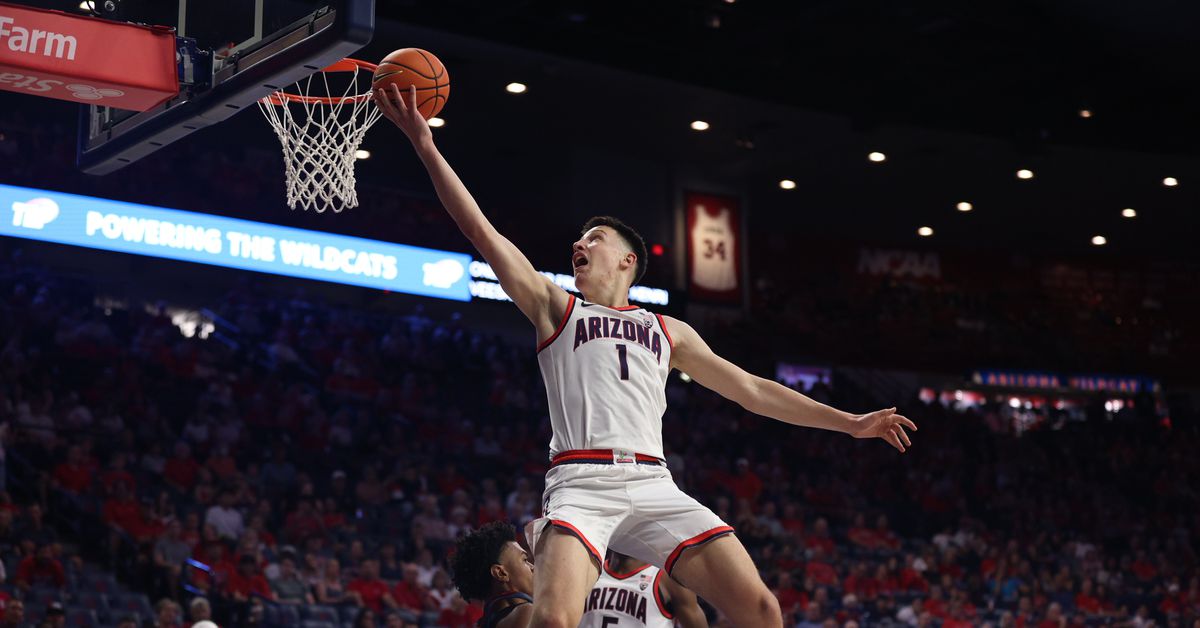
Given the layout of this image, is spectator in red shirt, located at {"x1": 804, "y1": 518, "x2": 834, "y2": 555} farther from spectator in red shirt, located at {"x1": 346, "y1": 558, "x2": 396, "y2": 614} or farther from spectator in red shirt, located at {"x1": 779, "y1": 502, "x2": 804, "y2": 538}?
spectator in red shirt, located at {"x1": 346, "y1": 558, "x2": 396, "y2": 614}

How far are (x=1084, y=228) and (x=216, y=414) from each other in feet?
60.6

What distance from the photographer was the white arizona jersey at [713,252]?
79.2 feet

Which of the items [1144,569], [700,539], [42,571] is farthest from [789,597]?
[700,539]

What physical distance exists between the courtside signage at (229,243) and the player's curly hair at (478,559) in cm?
1273

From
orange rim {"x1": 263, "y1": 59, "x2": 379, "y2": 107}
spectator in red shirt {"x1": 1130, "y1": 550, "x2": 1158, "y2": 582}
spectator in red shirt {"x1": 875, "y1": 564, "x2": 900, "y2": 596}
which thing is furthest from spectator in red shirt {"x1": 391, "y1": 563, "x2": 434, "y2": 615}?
spectator in red shirt {"x1": 1130, "y1": 550, "x2": 1158, "y2": 582}

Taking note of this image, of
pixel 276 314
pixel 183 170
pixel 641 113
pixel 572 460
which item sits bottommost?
pixel 572 460

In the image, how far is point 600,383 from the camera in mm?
4762

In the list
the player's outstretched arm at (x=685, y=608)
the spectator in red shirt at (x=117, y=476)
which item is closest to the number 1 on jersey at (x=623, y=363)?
the player's outstretched arm at (x=685, y=608)

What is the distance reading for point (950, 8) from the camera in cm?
1767

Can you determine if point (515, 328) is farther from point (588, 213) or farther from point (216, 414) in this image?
point (216, 414)

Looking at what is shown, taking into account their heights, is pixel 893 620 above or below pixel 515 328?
below

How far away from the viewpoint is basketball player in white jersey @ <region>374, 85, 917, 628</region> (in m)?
4.54

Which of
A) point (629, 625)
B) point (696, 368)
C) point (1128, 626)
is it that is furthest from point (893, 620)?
point (696, 368)

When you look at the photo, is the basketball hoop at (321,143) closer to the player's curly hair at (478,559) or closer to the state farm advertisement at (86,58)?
the state farm advertisement at (86,58)
